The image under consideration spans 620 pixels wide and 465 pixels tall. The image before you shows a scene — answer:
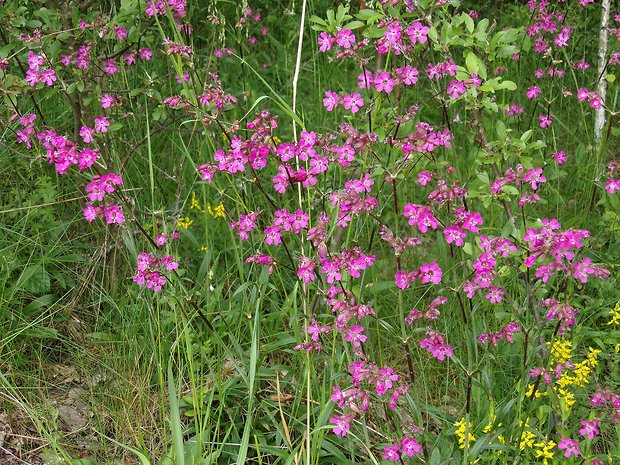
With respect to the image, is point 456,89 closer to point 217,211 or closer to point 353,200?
point 353,200

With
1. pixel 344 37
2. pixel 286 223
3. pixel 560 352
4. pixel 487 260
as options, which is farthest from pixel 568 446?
pixel 344 37

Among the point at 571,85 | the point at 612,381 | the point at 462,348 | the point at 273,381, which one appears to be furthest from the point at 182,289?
the point at 571,85

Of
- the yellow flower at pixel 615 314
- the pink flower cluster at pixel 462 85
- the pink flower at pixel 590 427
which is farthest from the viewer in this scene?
the yellow flower at pixel 615 314

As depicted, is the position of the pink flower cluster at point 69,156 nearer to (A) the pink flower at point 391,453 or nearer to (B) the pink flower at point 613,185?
(A) the pink flower at point 391,453

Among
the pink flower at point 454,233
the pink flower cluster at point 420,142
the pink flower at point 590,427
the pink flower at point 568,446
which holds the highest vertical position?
the pink flower cluster at point 420,142

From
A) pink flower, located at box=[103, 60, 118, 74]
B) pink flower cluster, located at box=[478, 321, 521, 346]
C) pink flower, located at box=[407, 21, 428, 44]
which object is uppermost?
pink flower, located at box=[407, 21, 428, 44]

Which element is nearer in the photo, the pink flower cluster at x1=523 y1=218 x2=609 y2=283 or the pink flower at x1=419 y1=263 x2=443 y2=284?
the pink flower cluster at x1=523 y1=218 x2=609 y2=283

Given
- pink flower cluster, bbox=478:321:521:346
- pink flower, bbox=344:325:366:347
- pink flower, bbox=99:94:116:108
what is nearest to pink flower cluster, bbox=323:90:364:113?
pink flower, bbox=344:325:366:347

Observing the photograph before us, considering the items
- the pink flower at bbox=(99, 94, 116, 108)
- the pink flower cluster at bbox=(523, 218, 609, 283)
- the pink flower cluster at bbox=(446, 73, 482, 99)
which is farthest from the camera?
the pink flower at bbox=(99, 94, 116, 108)

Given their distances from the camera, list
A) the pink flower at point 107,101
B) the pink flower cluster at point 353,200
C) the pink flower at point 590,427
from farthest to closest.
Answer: the pink flower at point 107,101 → the pink flower at point 590,427 → the pink flower cluster at point 353,200

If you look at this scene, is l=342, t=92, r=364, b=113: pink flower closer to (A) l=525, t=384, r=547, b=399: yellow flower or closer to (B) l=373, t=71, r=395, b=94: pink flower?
(B) l=373, t=71, r=395, b=94: pink flower

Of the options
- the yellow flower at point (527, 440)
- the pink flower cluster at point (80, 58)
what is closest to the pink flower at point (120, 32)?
the pink flower cluster at point (80, 58)

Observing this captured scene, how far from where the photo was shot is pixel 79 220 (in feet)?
11.9

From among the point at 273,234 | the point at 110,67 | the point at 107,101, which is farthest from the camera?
the point at 110,67
